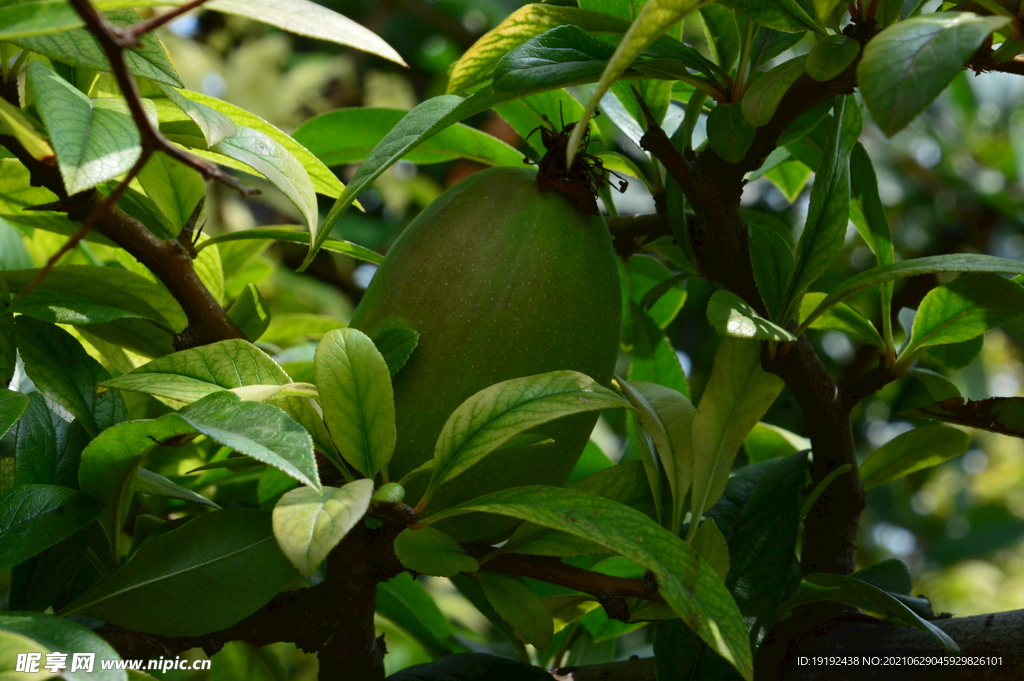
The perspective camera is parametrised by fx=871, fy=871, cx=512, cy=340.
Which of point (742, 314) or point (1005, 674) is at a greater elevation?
point (742, 314)

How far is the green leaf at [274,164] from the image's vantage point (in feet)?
1.26

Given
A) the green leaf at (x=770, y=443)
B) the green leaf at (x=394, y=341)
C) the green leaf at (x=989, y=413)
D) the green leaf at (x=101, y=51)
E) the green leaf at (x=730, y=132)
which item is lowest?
the green leaf at (x=770, y=443)

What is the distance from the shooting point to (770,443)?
0.67m

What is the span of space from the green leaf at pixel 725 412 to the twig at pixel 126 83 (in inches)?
10.4

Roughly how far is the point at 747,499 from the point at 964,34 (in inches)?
12.6

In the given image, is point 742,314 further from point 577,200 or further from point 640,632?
point 640,632

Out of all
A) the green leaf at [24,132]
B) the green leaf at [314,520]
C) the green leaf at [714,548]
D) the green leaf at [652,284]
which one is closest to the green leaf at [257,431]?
the green leaf at [314,520]

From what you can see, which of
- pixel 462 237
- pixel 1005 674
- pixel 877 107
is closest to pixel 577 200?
pixel 462 237

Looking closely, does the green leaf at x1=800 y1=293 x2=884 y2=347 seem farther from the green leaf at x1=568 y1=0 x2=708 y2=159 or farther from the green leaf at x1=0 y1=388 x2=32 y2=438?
the green leaf at x1=0 y1=388 x2=32 y2=438

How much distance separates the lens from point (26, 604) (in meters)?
0.40

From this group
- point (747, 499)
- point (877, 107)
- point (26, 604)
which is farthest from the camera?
point (747, 499)

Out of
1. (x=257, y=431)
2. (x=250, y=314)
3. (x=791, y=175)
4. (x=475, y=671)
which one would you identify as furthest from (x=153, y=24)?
(x=791, y=175)

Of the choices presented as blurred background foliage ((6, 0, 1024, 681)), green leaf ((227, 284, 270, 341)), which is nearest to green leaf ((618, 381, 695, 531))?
green leaf ((227, 284, 270, 341))

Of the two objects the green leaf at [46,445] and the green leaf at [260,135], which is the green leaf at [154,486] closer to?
the green leaf at [46,445]
